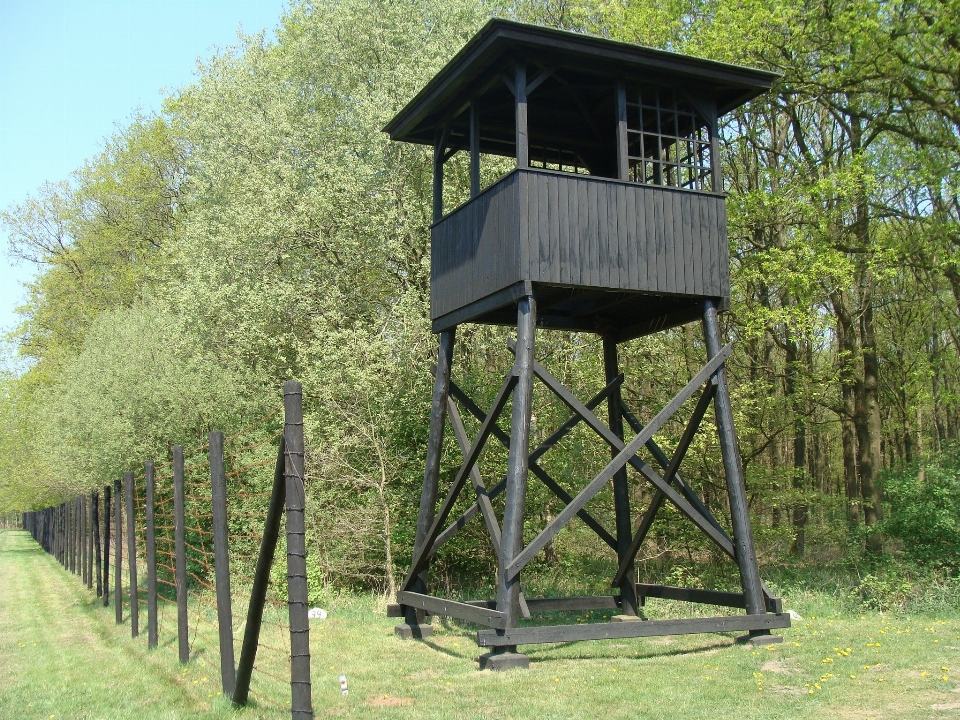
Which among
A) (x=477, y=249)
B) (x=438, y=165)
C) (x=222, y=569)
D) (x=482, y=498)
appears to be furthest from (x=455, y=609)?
(x=438, y=165)

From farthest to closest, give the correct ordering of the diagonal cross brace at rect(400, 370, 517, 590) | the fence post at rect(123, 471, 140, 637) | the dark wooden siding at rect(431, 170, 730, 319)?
the fence post at rect(123, 471, 140, 637) → the diagonal cross brace at rect(400, 370, 517, 590) → the dark wooden siding at rect(431, 170, 730, 319)

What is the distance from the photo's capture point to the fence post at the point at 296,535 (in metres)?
5.89

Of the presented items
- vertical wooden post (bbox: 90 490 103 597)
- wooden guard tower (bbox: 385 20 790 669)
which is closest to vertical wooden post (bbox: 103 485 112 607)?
vertical wooden post (bbox: 90 490 103 597)

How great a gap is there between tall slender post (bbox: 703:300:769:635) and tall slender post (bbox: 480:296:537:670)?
8.21 feet

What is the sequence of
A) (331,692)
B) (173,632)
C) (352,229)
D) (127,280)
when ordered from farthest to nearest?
(127,280) < (352,229) < (173,632) < (331,692)

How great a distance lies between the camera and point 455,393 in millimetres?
12969

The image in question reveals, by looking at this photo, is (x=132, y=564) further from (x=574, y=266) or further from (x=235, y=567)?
(x=235, y=567)

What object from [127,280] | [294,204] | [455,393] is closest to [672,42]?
[294,204]

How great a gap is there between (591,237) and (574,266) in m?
0.45

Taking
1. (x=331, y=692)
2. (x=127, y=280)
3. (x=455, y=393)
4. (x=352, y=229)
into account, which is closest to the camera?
(x=331, y=692)

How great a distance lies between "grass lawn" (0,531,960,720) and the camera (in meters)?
7.71

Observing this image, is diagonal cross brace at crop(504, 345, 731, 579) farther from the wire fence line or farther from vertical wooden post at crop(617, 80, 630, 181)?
the wire fence line

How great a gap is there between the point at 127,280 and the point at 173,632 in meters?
29.0

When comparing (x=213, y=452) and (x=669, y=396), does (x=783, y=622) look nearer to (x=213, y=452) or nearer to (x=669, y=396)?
(x=213, y=452)
